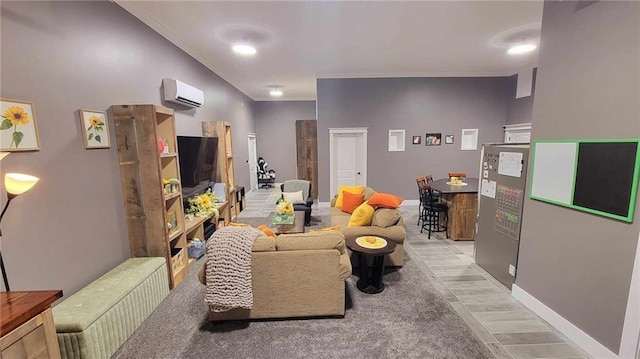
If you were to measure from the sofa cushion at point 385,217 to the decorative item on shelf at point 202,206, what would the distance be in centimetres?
262

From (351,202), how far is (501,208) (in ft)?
7.02

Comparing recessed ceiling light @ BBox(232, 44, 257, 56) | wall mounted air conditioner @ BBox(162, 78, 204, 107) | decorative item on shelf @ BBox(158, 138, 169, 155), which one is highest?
recessed ceiling light @ BBox(232, 44, 257, 56)

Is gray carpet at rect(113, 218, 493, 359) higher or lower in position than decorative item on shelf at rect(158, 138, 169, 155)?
lower

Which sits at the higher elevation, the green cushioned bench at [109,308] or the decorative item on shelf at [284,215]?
the decorative item on shelf at [284,215]

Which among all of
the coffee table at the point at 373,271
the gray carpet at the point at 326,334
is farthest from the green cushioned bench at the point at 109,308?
the coffee table at the point at 373,271

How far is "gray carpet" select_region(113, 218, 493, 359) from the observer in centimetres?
212

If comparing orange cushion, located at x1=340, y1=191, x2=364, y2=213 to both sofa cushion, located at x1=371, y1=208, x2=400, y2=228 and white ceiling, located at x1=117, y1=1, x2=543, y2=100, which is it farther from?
white ceiling, located at x1=117, y1=1, x2=543, y2=100

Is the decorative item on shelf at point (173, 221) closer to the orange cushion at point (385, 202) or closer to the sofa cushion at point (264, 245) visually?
the sofa cushion at point (264, 245)

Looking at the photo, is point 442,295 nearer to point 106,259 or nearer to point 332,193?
point 106,259

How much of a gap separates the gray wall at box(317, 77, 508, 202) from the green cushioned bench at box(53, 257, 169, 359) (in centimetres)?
444

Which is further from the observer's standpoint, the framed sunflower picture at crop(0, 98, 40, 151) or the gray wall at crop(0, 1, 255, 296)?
the gray wall at crop(0, 1, 255, 296)

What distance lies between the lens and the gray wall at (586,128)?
185cm

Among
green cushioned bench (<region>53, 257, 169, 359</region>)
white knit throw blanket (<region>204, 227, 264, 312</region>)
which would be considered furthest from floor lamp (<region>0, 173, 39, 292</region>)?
white knit throw blanket (<region>204, 227, 264, 312</region>)

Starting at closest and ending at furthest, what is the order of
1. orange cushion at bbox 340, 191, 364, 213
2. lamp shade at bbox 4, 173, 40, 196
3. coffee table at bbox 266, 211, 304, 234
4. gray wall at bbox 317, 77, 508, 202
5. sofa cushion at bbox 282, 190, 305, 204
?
lamp shade at bbox 4, 173, 40, 196
coffee table at bbox 266, 211, 304, 234
orange cushion at bbox 340, 191, 364, 213
sofa cushion at bbox 282, 190, 305, 204
gray wall at bbox 317, 77, 508, 202
